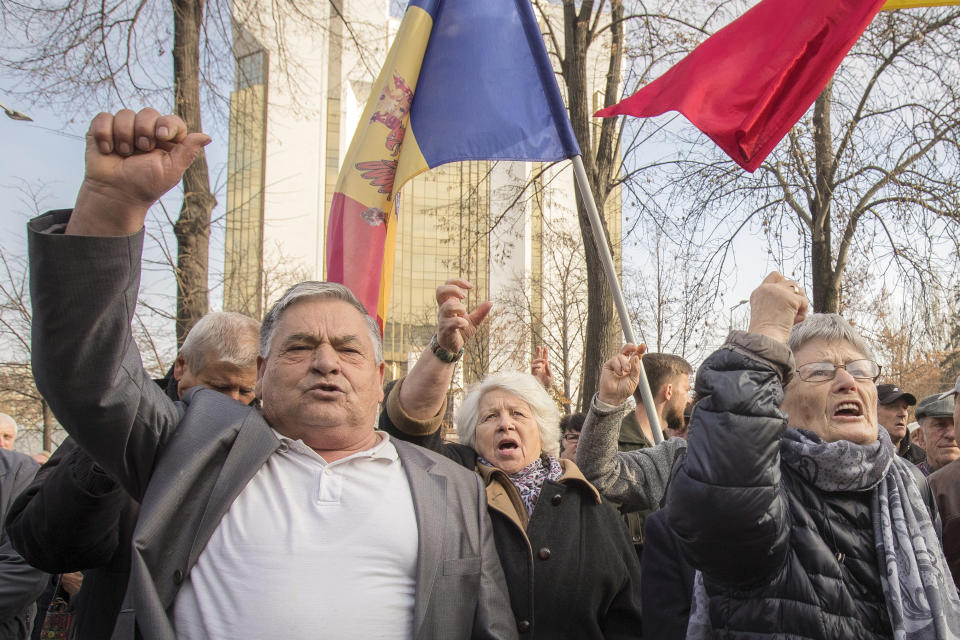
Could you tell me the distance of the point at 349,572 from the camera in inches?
87.1

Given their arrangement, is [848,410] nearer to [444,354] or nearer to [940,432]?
[444,354]

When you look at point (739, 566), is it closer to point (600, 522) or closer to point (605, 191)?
point (600, 522)

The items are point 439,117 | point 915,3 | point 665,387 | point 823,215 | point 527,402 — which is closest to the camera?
point 527,402

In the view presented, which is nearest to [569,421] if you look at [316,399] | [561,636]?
[561,636]

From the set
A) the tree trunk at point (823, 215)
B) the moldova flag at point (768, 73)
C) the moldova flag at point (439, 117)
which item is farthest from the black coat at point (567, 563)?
the tree trunk at point (823, 215)

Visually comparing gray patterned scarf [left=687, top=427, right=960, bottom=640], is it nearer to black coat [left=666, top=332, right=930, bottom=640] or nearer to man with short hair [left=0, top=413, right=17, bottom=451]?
black coat [left=666, top=332, right=930, bottom=640]

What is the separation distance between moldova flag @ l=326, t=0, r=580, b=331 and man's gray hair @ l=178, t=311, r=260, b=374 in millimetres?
953

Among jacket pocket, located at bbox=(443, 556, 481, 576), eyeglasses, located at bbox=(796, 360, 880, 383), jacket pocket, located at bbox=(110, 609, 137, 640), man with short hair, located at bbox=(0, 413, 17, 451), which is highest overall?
eyeglasses, located at bbox=(796, 360, 880, 383)

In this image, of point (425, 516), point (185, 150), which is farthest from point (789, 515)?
point (185, 150)

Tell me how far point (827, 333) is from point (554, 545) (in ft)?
3.64

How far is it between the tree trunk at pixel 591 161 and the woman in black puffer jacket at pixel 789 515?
5.65 meters

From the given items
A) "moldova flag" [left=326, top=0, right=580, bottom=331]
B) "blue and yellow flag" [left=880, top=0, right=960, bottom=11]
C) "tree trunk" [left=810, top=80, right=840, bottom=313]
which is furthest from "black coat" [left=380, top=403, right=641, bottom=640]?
"tree trunk" [left=810, top=80, right=840, bottom=313]

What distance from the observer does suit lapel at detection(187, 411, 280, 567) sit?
7.05 feet

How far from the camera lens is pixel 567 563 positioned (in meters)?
2.83
